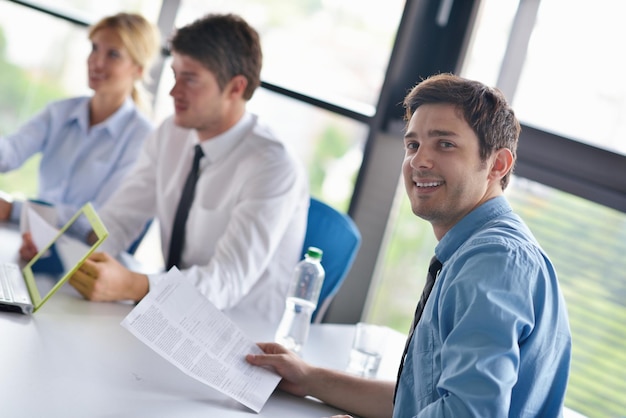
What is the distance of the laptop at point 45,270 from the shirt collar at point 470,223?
0.74 meters

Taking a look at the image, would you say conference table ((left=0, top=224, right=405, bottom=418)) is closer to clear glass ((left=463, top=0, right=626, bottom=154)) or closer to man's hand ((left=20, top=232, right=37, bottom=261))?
man's hand ((left=20, top=232, right=37, bottom=261))

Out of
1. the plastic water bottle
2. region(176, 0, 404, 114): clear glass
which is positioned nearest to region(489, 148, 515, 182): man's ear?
the plastic water bottle

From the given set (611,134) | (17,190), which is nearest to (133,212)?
(611,134)

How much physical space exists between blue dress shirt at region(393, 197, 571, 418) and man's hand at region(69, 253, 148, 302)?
2.72 feet

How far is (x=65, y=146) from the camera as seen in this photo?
328 cm

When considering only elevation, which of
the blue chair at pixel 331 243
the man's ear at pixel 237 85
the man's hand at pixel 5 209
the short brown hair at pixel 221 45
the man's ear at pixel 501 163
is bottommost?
the man's hand at pixel 5 209

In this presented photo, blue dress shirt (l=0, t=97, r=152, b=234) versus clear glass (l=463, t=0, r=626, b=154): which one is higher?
clear glass (l=463, t=0, r=626, b=154)

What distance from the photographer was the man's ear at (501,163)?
159 centimetres

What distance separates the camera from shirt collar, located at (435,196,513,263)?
1.54 meters

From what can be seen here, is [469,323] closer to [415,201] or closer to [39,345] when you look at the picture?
[415,201]

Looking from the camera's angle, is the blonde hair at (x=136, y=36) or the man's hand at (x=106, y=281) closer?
the man's hand at (x=106, y=281)

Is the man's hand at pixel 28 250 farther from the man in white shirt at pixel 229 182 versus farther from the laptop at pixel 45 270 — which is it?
the man in white shirt at pixel 229 182

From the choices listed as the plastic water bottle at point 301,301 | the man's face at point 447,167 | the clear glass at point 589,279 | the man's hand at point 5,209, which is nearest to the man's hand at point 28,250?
the man's hand at point 5,209

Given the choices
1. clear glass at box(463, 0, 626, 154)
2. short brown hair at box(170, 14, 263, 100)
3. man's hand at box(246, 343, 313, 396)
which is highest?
clear glass at box(463, 0, 626, 154)
